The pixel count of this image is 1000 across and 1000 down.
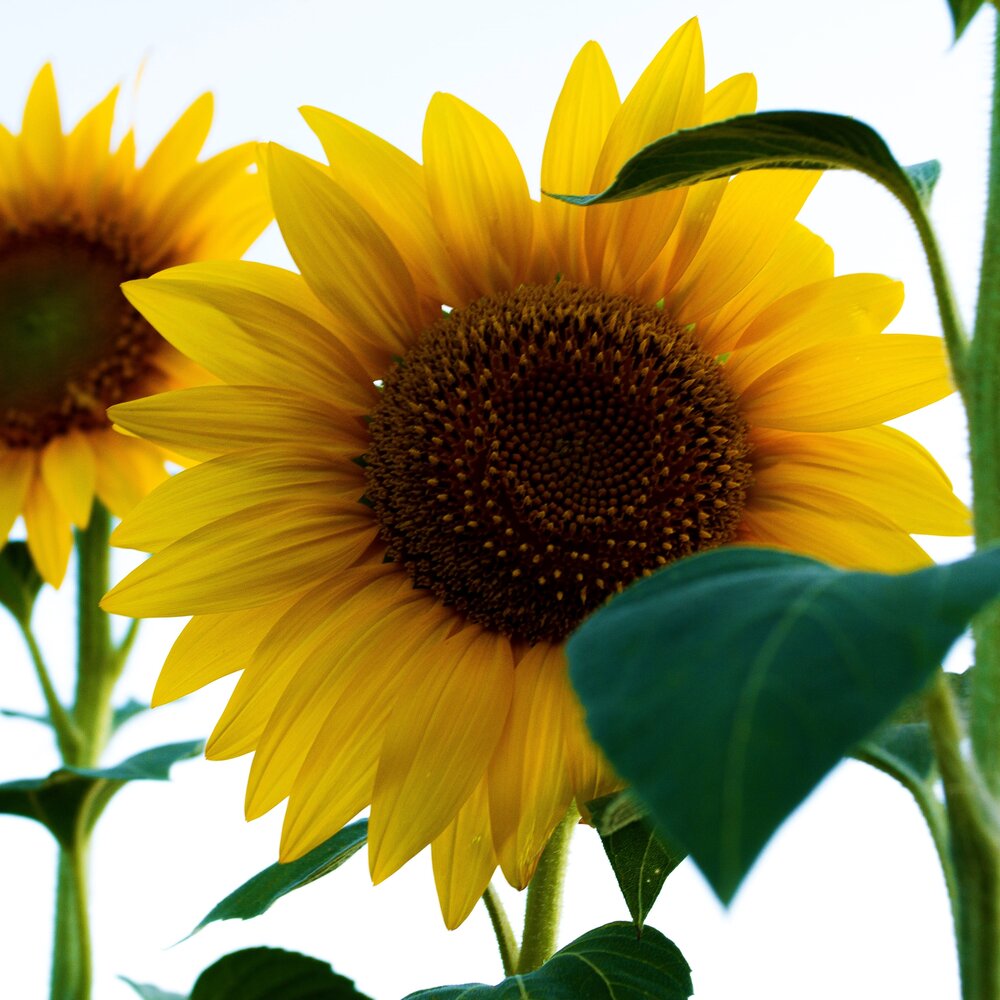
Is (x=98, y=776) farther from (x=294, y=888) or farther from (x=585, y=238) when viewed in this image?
(x=585, y=238)

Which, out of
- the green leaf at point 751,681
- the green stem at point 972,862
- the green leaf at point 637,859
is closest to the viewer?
the green leaf at point 751,681

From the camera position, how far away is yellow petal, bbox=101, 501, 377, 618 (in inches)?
25.8

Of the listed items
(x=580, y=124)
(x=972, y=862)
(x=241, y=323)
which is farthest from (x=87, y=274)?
(x=972, y=862)

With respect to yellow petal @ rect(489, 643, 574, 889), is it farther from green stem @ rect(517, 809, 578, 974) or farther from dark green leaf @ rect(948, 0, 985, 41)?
dark green leaf @ rect(948, 0, 985, 41)

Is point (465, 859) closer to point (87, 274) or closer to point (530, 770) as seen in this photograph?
point (530, 770)

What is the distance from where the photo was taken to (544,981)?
570 mm

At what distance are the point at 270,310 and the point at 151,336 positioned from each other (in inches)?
18.7

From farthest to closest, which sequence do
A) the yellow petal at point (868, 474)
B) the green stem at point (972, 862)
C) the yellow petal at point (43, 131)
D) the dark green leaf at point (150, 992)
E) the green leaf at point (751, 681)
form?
the yellow petal at point (43, 131) < the dark green leaf at point (150, 992) < the yellow petal at point (868, 474) < the green stem at point (972, 862) < the green leaf at point (751, 681)

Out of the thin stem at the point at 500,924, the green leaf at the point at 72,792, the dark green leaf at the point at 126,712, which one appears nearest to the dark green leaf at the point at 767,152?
the thin stem at the point at 500,924

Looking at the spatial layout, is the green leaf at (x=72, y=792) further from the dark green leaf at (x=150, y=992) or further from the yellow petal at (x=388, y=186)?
the yellow petal at (x=388, y=186)

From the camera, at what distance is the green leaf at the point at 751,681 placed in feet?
0.77

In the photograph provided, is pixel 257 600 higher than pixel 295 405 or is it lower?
lower

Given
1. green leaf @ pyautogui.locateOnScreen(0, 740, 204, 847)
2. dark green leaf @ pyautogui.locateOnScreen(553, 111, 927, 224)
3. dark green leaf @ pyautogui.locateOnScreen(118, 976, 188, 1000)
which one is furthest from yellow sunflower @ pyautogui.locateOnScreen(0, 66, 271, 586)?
dark green leaf @ pyautogui.locateOnScreen(553, 111, 927, 224)

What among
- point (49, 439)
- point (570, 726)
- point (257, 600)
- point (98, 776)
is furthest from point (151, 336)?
point (570, 726)
